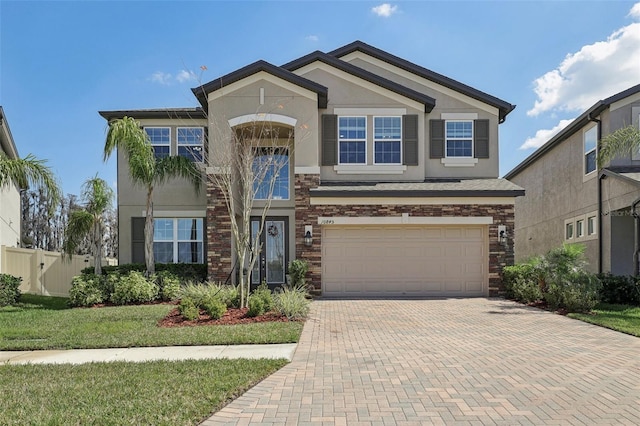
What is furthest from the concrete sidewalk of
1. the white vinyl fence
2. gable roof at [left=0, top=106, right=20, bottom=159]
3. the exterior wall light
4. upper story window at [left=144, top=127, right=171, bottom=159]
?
gable roof at [left=0, top=106, right=20, bottom=159]

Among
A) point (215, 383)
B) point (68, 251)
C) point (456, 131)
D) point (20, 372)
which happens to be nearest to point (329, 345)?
point (215, 383)

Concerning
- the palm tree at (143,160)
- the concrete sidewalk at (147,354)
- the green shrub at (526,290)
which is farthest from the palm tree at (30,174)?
the green shrub at (526,290)

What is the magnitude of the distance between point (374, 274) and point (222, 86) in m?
7.88

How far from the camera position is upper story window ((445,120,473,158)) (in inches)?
670

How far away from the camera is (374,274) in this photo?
1533 centimetres

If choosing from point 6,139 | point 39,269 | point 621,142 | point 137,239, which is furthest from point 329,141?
point 6,139

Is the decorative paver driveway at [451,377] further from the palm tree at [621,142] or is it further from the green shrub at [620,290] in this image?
the palm tree at [621,142]

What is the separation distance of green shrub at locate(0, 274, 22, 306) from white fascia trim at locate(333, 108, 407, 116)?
11.6 meters

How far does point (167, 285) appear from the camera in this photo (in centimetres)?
1395

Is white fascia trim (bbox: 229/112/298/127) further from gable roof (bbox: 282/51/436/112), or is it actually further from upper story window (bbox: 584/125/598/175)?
upper story window (bbox: 584/125/598/175)

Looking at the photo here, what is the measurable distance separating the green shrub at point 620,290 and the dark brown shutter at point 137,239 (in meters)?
14.7

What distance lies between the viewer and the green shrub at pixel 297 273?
1444 cm

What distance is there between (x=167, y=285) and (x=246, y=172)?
470cm

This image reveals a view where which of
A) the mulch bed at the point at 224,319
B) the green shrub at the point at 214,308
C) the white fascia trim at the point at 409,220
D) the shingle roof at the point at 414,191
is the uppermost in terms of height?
the shingle roof at the point at 414,191
